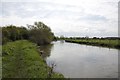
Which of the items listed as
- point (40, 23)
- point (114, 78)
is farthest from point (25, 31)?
point (114, 78)

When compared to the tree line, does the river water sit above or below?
below

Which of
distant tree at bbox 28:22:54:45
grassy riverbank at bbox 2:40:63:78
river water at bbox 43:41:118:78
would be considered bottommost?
river water at bbox 43:41:118:78

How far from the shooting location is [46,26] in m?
72.1

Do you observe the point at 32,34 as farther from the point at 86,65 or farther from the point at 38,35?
the point at 86,65

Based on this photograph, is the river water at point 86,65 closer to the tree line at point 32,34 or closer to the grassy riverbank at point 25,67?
the grassy riverbank at point 25,67

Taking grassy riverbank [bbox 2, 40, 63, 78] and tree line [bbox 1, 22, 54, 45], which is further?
tree line [bbox 1, 22, 54, 45]

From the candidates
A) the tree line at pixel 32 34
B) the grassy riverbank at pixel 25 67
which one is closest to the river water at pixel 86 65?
the grassy riverbank at pixel 25 67

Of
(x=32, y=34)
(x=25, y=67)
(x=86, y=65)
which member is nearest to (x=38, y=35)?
(x=32, y=34)

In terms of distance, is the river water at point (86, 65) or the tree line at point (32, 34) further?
the tree line at point (32, 34)

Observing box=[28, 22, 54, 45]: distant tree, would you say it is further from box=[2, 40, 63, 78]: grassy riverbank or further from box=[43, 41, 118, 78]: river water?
box=[2, 40, 63, 78]: grassy riverbank

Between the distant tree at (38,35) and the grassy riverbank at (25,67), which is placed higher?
the distant tree at (38,35)

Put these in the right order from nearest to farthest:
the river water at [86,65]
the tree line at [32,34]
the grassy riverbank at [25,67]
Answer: the grassy riverbank at [25,67] → the river water at [86,65] → the tree line at [32,34]

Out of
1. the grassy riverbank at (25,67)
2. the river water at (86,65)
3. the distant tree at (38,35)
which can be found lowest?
the river water at (86,65)

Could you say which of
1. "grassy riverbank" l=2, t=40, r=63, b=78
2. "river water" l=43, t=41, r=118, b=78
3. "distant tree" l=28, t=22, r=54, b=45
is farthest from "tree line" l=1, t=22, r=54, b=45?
"grassy riverbank" l=2, t=40, r=63, b=78
